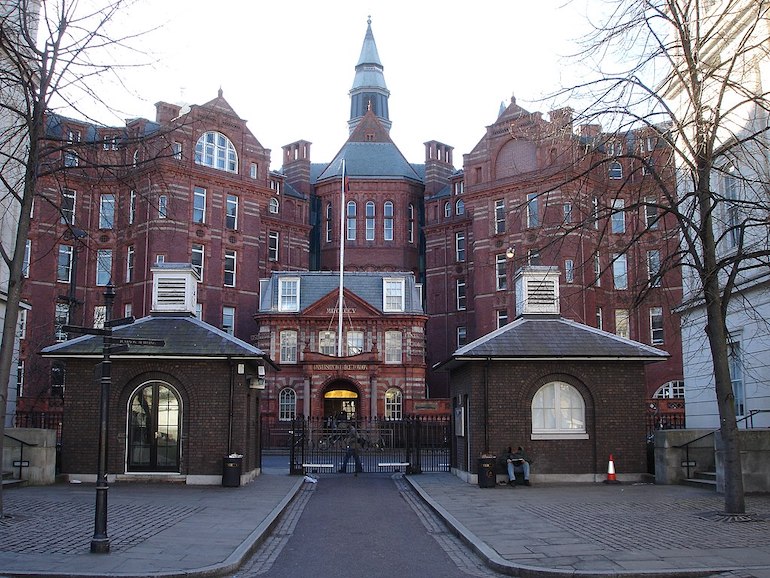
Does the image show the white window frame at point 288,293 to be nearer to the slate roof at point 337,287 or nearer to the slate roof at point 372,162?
the slate roof at point 337,287

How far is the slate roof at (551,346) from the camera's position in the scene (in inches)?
920

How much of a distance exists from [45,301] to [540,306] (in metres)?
36.4

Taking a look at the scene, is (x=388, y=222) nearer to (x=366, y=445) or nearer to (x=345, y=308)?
(x=345, y=308)

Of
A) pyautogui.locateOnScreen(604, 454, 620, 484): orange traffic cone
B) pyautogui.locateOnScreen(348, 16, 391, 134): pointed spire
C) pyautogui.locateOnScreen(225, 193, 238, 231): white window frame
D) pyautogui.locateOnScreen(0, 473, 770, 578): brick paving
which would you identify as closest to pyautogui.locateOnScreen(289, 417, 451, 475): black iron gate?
pyautogui.locateOnScreen(0, 473, 770, 578): brick paving

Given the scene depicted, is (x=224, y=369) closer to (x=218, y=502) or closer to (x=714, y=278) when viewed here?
(x=218, y=502)

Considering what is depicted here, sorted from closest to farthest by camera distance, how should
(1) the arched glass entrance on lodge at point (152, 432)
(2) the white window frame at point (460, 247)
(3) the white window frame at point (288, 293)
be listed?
(1) the arched glass entrance on lodge at point (152, 432) → (3) the white window frame at point (288, 293) → (2) the white window frame at point (460, 247)

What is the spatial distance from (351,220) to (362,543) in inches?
2130

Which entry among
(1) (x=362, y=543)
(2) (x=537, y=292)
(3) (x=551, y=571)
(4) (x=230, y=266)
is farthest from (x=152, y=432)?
(4) (x=230, y=266)

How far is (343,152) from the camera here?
71.3 m

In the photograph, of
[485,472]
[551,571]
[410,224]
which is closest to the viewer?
[551,571]

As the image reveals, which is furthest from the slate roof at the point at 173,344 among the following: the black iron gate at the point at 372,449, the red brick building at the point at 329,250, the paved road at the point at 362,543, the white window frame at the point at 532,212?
the red brick building at the point at 329,250

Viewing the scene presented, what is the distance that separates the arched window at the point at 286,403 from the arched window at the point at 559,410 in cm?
2764

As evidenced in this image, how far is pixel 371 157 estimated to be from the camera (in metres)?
69.8

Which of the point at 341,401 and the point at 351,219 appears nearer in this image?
Answer: the point at 341,401
